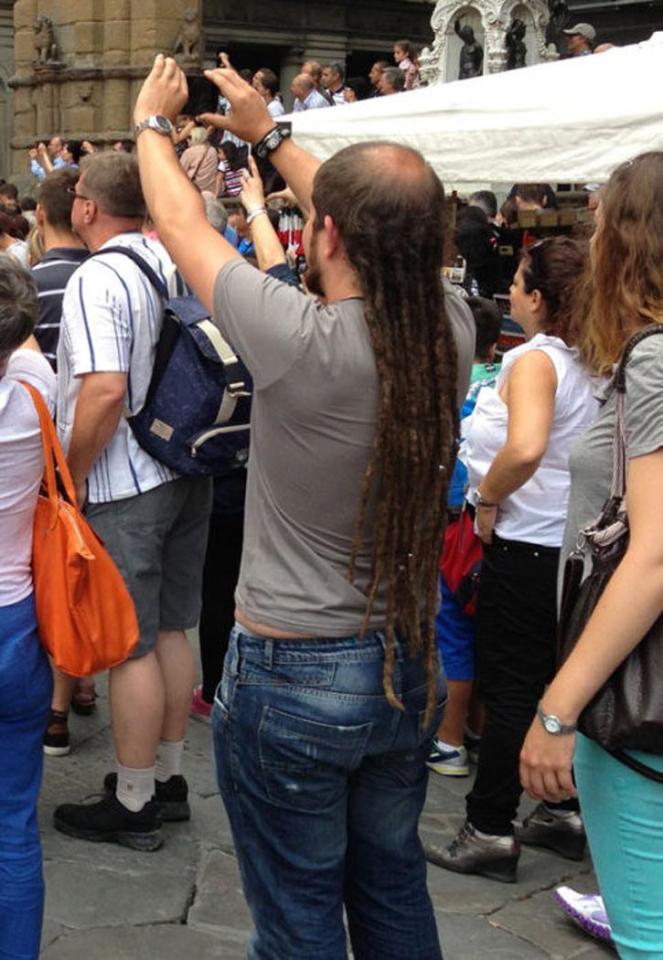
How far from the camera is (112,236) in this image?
441cm

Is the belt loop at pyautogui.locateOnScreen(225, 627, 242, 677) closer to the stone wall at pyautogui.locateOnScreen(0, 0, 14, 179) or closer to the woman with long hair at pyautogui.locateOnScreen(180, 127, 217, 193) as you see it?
the woman with long hair at pyautogui.locateOnScreen(180, 127, 217, 193)

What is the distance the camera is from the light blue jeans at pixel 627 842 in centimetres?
246

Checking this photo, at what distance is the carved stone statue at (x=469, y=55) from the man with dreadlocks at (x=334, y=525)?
1197 centimetres

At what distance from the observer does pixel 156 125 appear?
9.00 feet

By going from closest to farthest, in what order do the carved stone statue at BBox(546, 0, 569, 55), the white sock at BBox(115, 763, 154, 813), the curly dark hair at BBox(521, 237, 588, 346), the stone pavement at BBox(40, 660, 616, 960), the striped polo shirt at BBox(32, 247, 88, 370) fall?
the stone pavement at BBox(40, 660, 616, 960)
the curly dark hair at BBox(521, 237, 588, 346)
the white sock at BBox(115, 763, 154, 813)
the striped polo shirt at BBox(32, 247, 88, 370)
the carved stone statue at BBox(546, 0, 569, 55)

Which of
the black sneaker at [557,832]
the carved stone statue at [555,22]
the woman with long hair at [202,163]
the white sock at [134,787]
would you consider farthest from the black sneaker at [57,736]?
the carved stone statue at [555,22]

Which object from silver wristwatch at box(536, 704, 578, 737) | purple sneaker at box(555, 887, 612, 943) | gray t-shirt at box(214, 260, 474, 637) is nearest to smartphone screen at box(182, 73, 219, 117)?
gray t-shirt at box(214, 260, 474, 637)

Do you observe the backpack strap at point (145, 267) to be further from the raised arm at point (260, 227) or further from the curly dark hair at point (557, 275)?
the curly dark hair at point (557, 275)

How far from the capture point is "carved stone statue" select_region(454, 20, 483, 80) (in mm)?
14164

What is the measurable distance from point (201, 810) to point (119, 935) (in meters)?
0.87

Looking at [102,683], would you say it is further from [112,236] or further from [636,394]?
[636,394]

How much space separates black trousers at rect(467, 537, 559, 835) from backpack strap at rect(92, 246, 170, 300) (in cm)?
118

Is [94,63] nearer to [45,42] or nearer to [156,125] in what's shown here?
[45,42]

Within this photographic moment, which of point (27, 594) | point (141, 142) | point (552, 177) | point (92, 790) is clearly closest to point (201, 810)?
point (92, 790)
